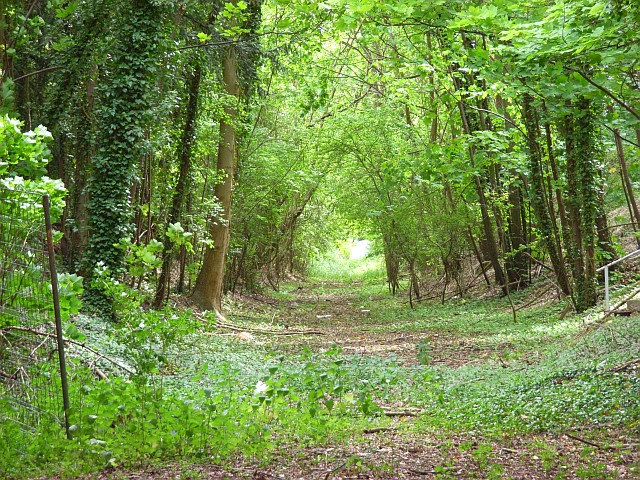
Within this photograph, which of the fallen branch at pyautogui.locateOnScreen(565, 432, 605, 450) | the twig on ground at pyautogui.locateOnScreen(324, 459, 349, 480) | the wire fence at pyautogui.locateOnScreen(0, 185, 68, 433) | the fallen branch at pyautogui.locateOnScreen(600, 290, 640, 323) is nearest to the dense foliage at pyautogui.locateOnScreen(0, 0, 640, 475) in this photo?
the wire fence at pyautogui.locateOnScreen(0, 185, 68, 433)

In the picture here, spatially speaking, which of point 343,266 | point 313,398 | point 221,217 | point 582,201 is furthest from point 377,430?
point 343,266

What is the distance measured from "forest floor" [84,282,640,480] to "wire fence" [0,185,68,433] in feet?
3.27

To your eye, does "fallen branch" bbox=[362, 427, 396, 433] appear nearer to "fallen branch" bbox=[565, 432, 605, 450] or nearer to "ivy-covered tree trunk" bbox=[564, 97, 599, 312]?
"fallen branch" bbox=[565, 432, 605, 450]

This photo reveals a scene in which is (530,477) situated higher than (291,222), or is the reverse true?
(291,222)

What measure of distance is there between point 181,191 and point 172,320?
839 centimetres

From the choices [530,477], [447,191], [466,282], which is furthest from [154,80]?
[466,282]

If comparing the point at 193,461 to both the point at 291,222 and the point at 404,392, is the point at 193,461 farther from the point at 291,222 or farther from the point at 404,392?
the point at 291,222

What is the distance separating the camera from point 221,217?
52.7 feet

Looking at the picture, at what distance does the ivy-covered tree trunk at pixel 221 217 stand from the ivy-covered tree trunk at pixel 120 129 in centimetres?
436

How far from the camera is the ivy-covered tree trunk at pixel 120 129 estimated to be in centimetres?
1127

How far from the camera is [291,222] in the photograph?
2730 cm

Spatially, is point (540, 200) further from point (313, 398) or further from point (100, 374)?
point (100, 374)

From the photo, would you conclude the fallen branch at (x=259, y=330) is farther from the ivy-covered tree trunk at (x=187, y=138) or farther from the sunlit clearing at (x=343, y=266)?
the sunlit clearing at (x=343, y=266)

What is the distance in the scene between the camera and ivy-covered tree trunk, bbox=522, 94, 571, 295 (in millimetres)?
13836
